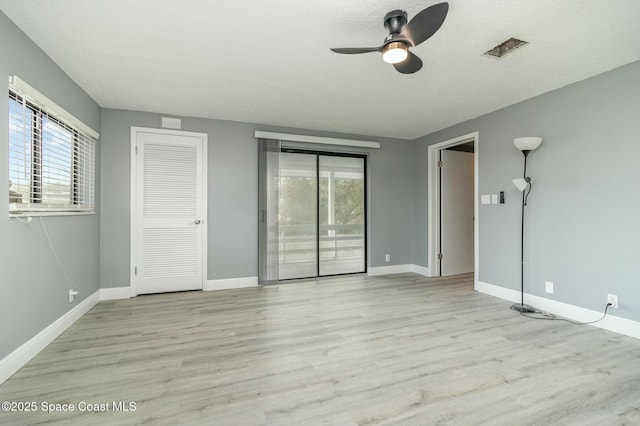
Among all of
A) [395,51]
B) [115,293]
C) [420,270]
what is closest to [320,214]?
[420,270]

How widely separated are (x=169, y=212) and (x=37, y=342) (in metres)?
2.01

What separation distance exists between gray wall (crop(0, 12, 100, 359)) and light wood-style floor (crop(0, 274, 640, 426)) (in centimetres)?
31

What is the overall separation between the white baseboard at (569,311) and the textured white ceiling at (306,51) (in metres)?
2.34

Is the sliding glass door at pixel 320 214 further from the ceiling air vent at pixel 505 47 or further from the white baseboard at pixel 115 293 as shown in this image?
the ceiling air vent at pixel 505 47

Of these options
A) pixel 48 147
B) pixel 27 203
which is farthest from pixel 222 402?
pixel 48 147

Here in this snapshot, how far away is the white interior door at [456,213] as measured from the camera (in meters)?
5.00

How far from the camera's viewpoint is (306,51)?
241 centimetres

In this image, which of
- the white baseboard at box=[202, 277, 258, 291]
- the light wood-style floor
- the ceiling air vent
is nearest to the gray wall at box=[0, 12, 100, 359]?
the light wood-style floor

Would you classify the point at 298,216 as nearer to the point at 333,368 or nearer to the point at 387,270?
the point at 387,270

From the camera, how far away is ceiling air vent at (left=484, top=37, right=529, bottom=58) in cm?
227

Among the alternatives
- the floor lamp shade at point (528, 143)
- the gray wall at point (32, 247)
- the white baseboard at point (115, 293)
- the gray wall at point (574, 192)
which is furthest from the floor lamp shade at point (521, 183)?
the white baseboard at point (115, 293)

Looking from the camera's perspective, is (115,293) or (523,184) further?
(115,293)

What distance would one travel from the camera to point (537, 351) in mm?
2340

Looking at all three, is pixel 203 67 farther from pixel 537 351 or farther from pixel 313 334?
pixel 537 351
